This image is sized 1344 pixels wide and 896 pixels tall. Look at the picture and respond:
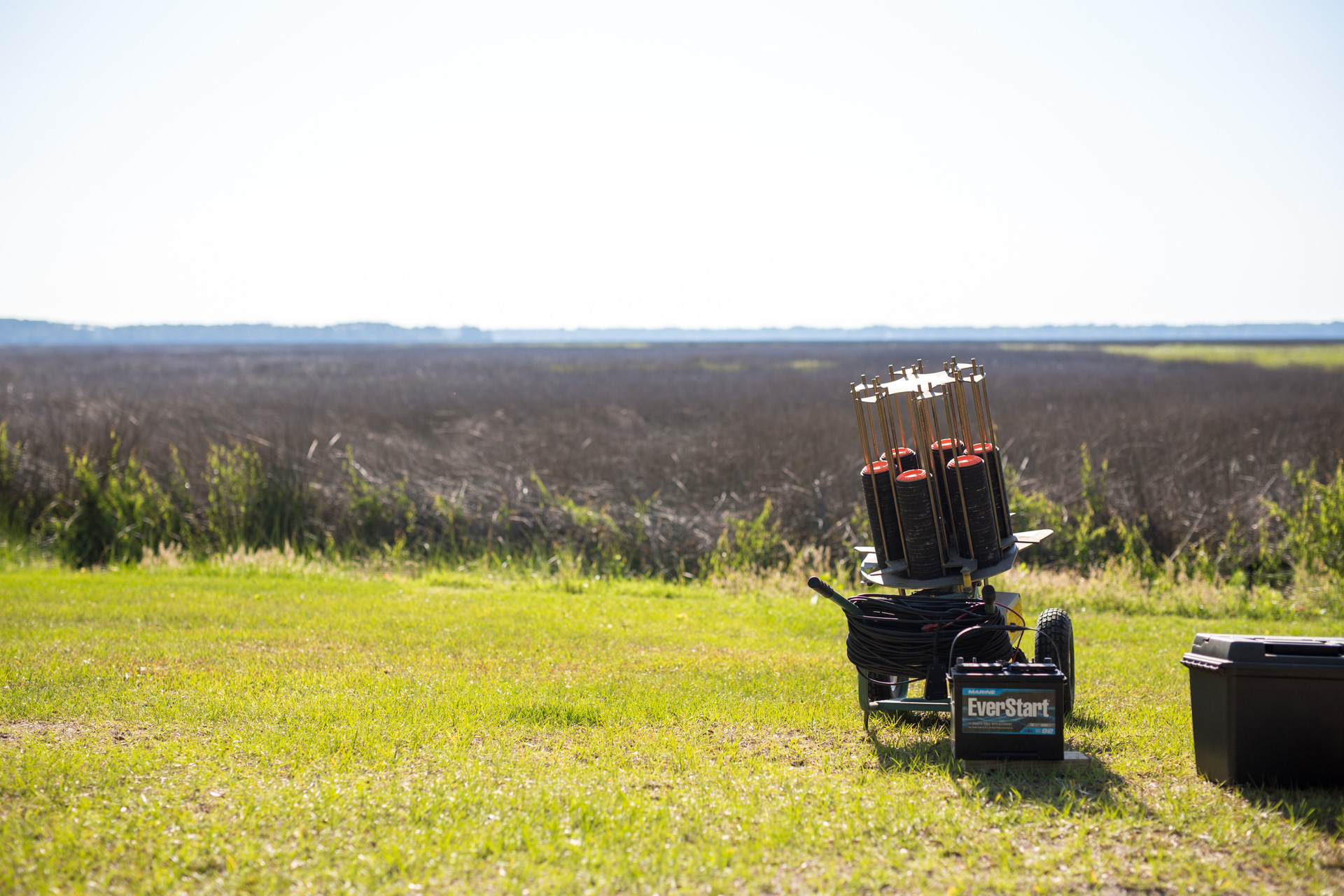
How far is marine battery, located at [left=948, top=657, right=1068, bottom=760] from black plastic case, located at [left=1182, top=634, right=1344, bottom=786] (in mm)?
620

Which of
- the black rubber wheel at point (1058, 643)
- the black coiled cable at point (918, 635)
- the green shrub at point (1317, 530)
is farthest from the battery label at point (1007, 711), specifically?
the green shrub at point (1317, 530)

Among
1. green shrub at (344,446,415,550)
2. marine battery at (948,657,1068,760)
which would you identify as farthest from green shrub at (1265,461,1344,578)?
green shrub at (344,446,415,550)

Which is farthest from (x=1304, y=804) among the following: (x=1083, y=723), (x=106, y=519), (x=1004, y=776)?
(x=106, y=519)

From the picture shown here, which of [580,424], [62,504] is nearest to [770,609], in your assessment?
[62,504]

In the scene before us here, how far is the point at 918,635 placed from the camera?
15.3ft

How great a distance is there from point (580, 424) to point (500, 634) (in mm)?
15693

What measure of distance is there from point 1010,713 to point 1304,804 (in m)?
1.07

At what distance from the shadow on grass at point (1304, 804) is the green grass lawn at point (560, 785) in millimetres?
15

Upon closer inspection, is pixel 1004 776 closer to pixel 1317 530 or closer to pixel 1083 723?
pixel 1083 723

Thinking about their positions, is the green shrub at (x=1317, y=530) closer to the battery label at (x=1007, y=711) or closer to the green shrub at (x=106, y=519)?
the battery label at (x=1007, y=711)

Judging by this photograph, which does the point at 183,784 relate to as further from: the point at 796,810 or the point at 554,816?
the point at 796,810

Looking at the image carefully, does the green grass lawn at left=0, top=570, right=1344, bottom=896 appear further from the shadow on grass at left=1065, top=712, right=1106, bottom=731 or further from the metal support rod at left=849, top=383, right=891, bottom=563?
the metal support rod at left=849, top=383, right=891, bottom=563

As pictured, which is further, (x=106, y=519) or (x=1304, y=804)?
(x=106, y=519)

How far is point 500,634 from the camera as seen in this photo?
753 cm
